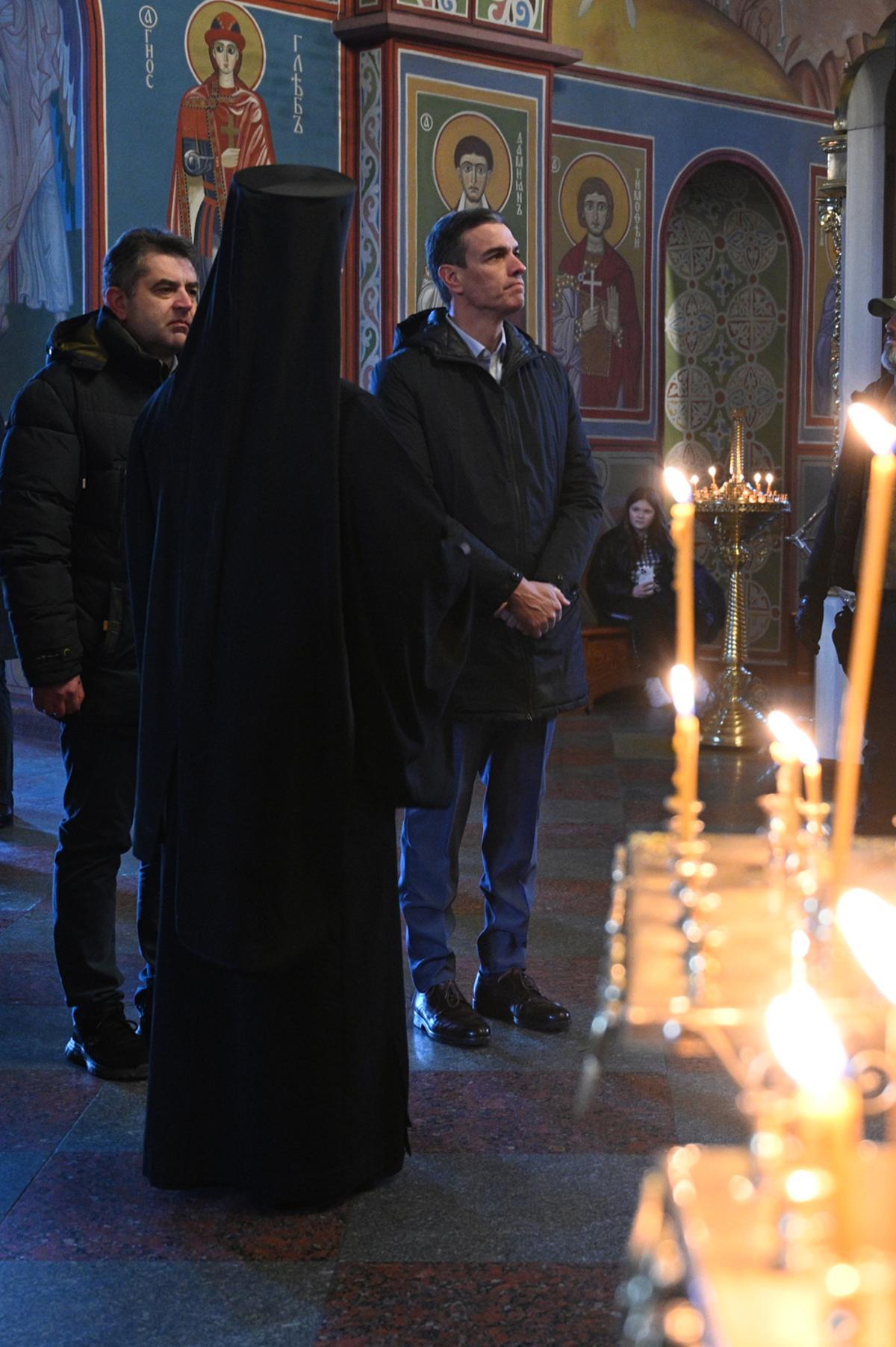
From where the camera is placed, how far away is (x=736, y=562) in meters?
9.45

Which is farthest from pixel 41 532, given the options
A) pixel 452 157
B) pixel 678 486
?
pixel 452 157

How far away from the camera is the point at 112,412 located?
3.87 metres

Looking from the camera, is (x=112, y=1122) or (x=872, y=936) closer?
(x=872, y=936)

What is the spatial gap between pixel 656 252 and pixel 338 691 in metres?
9.52

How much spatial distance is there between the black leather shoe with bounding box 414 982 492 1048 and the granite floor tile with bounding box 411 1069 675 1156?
0.18 m

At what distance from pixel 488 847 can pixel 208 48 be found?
6703 mm

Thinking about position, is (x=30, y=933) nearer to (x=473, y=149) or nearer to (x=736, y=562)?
(x=736, y=562)

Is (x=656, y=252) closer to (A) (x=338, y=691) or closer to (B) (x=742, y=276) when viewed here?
(B) (x=742, y=276)

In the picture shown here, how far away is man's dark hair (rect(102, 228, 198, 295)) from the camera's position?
385 centimetres

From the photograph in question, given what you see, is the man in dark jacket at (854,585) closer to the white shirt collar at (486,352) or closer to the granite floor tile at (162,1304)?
the white shirt collar at (486,352)

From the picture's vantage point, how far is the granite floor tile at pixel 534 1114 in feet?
11.4

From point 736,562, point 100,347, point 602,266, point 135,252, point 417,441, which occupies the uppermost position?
point 602,266

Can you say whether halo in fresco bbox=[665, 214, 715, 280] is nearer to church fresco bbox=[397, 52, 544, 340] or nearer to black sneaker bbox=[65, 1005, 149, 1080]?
church fresco bbox=[397, 52, 544, 340]

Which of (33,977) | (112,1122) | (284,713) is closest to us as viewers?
(284,713)
